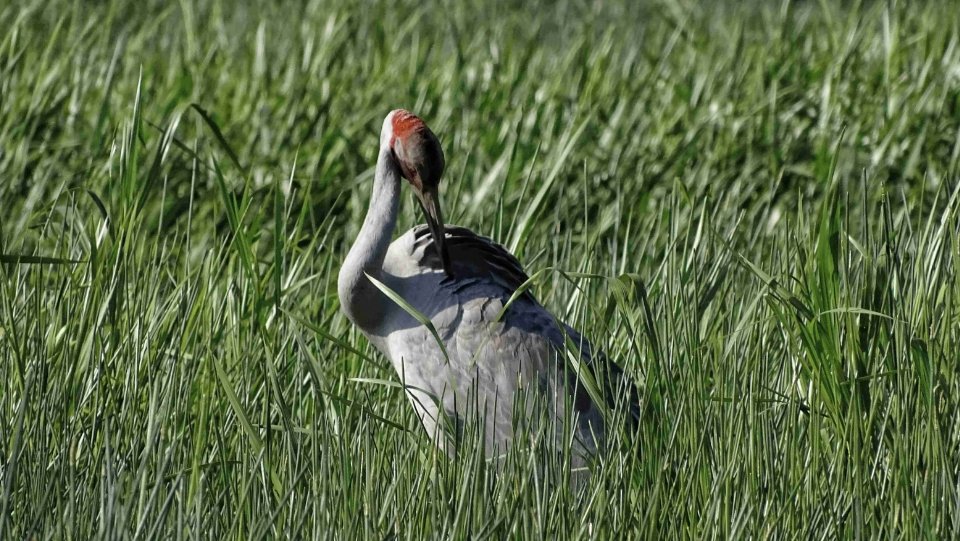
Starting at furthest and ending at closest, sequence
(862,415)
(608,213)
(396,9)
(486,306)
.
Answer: (396,9), (608,213), (486,306), (862,415)

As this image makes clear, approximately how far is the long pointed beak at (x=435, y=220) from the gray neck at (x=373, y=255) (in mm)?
79

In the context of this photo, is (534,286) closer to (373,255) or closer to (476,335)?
(476,335)

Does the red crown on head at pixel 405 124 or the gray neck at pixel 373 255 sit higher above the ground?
the red crown on head at pixel 405 124

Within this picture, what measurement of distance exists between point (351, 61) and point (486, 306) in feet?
11.0

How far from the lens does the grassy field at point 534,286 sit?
92.7 inches

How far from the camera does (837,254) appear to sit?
292 centimetres

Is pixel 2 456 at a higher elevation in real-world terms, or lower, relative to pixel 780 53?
lower

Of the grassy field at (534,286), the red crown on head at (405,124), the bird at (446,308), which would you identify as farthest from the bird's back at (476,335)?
the red crown on head at (405,124)

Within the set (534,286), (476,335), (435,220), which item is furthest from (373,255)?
(534,286)

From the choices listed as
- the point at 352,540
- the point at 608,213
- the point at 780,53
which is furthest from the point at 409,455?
the point at 780,53

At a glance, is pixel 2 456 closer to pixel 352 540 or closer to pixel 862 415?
pixel 352 540

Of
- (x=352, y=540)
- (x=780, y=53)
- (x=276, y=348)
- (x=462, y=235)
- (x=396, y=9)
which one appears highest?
(x=396, y=9)

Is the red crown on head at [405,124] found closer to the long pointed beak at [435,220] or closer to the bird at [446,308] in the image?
the bird at [446,308]

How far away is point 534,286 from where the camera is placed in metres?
3.65
